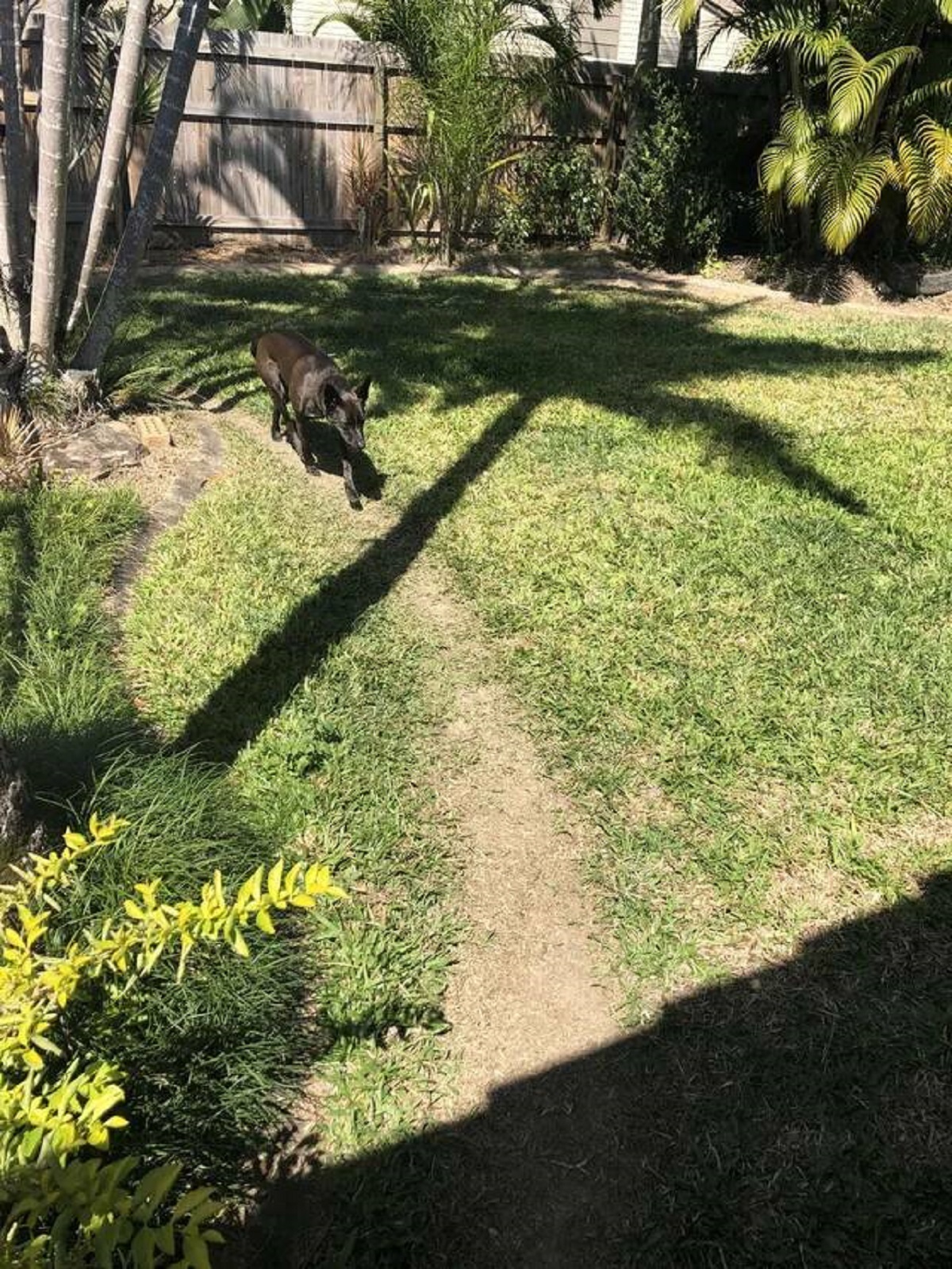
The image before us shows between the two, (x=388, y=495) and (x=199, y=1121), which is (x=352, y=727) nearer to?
(x=199, y=1121)

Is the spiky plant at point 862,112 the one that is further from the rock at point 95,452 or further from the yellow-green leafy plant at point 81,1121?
the yellow-green leafy plant at point 81,1121

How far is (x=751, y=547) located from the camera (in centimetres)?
551

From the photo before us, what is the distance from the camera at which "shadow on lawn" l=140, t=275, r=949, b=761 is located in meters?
4.79

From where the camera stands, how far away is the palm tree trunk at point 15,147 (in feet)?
19.4

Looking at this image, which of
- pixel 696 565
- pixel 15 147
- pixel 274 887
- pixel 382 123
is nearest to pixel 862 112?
pixel 382 123

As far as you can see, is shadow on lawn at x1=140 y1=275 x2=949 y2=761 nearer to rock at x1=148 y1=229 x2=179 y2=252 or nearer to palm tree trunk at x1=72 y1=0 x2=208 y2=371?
palm tree trunk at x1=72 y1=0 x2=208 y2=371

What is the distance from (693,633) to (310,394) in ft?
10.2

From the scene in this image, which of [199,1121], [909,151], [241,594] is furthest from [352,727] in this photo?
[909,151]

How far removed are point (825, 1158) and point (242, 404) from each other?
273 inches

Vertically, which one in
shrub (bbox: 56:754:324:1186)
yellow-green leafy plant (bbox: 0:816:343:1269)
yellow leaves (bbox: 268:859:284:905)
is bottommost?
shrub (bbox: 56:754:324:1186)

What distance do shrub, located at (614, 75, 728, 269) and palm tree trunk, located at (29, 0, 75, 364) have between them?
8777mm

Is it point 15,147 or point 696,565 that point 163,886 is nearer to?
point 696,565

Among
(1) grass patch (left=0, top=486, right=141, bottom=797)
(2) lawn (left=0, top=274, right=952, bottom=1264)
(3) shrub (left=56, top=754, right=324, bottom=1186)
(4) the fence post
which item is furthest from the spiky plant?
(3) shrub (left=56, top=754, right=324, bottom=1186)

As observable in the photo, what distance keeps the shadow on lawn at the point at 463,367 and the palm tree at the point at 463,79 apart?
160 cm
